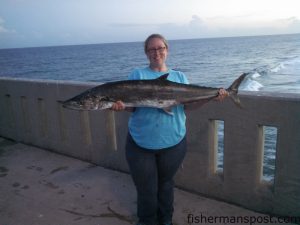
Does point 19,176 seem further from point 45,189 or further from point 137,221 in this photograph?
point 137,221

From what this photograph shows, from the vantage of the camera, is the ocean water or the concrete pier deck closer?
the concrete pier deck

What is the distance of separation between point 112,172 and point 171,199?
6.53 ft

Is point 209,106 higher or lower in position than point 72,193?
higher

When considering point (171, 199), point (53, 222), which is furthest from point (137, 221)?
point (53, 222)

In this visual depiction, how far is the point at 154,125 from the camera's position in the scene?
382cm

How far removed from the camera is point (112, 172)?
607cm

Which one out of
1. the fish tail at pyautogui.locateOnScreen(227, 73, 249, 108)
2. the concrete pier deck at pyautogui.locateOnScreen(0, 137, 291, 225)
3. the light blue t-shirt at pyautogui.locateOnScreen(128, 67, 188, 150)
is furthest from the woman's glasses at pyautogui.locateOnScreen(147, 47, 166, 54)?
→ the concrete pier deck at pyautogui.locateOnScreen(0, 137, 291, 225)

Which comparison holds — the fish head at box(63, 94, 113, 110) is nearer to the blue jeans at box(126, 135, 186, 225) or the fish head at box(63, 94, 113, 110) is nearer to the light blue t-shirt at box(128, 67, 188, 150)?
the light blue t-shirt at box(128, 67, 188, 150)

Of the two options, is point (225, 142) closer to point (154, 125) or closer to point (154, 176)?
point (154, 176)

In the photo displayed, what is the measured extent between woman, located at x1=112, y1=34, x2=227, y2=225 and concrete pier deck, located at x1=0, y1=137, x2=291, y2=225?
23.4 inches

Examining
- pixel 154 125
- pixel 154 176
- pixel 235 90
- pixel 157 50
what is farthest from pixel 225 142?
pixel 157 50

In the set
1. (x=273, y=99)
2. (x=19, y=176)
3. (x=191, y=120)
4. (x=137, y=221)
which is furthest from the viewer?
(x=19, y=176)

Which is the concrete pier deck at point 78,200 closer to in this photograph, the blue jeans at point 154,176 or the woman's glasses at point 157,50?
the blue jeans at point 154,176

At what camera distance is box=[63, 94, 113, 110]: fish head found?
394cm
